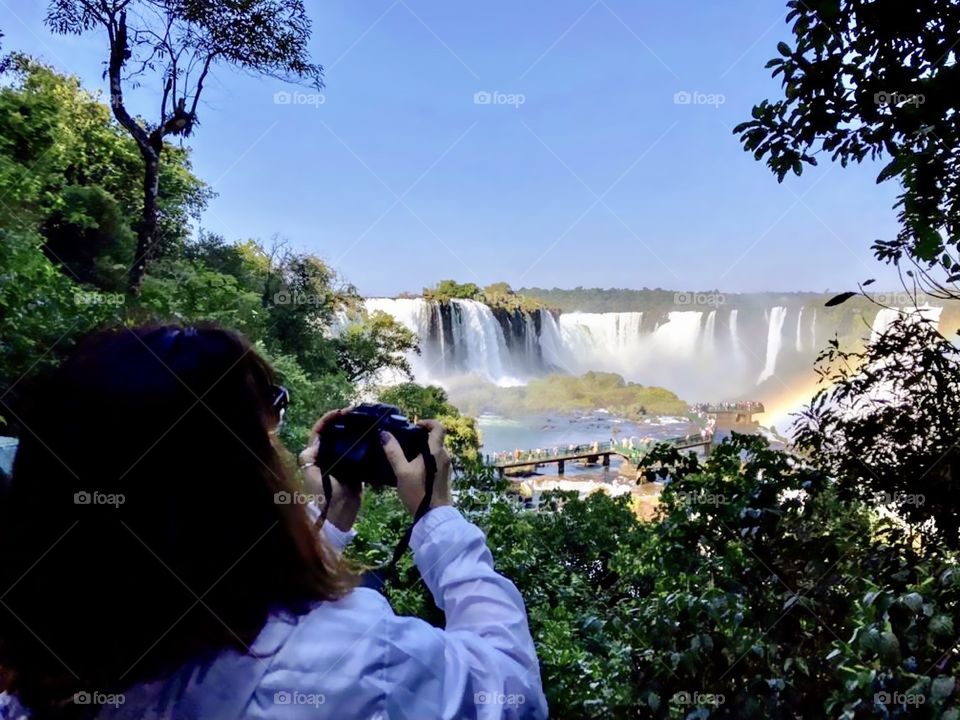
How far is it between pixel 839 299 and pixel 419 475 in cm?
113

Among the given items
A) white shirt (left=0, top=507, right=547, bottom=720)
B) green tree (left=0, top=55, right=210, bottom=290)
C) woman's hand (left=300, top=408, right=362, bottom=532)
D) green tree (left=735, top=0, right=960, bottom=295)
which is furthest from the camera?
green tree (left=0, top=55, right=210, bottom=290)

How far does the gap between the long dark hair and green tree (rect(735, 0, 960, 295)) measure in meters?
1.10

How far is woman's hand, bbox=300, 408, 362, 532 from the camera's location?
2.38 feet

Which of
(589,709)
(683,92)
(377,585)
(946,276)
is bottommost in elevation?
(589,709)

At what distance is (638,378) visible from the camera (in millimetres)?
1550

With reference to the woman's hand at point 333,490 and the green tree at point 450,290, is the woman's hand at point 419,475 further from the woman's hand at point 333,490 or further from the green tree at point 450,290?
the green tree at point 450,290

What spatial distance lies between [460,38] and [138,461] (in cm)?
125

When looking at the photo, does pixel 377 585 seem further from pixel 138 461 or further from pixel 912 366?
A: pixel 912 366

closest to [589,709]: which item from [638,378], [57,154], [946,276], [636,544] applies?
[636,544]

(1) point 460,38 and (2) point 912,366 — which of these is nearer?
(2) point 912,366

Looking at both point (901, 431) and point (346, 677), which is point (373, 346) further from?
point (346, 677)

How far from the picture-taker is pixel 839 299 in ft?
4.70

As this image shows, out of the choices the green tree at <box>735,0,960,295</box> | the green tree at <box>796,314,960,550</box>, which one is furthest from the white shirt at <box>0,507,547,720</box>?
the green tree at <box>735,0,960,295</box>

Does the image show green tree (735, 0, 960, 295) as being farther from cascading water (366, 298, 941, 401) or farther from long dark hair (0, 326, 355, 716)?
long dark hair (0, 326, 355, 716)
